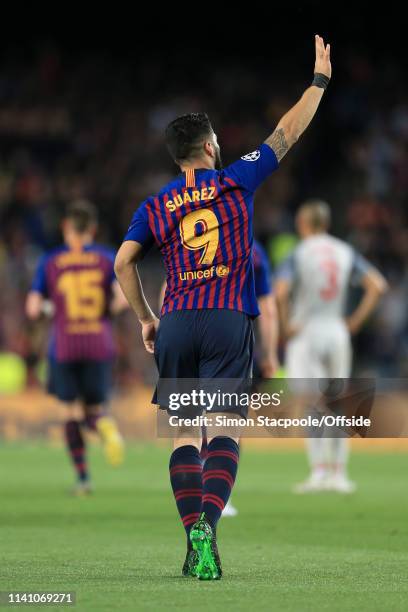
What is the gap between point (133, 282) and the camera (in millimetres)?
6262

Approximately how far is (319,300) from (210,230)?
645cm

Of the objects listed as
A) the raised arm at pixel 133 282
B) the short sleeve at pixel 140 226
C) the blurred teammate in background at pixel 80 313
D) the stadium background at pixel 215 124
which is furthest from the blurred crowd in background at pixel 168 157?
the short sleeve at pixel 140 226

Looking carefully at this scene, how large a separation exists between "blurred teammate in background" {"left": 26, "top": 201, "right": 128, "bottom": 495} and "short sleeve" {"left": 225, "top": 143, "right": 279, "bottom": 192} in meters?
5.57

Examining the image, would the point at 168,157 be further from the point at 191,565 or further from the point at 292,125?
the point at 191,565

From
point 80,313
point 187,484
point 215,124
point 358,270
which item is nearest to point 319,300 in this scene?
point 358,270

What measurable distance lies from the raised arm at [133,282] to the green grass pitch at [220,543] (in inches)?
42.5

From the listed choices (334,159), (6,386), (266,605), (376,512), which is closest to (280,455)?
(6,386)

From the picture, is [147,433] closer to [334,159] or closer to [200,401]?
[334,159]

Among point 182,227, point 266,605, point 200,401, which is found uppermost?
point 182,227

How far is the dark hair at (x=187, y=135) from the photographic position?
618cm

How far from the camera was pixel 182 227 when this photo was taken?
20.2ft

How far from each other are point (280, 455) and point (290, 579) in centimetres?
1053

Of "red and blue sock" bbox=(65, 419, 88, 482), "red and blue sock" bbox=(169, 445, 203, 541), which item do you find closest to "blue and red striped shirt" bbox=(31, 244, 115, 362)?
"red and blue sock" bbox=(65, 419, 88, 482)

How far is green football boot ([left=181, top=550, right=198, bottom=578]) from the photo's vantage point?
5.77 metres
